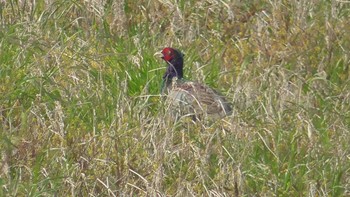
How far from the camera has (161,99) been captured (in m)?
8.03

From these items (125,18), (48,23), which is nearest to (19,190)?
(48,23)

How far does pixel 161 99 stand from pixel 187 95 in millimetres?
322

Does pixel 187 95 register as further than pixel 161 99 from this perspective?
Yes

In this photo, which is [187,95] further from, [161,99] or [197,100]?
[197,100]

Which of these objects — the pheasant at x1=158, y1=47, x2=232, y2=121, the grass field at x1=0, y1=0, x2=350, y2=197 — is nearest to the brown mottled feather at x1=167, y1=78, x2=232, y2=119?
the pheasant at x1=158, y1=47, x2=232, y2=121

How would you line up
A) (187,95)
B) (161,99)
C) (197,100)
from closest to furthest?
(197,100), (161,99), (187,95)

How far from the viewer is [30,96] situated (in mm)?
7984

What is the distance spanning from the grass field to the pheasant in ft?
0.35

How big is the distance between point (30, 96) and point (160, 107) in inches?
31.3

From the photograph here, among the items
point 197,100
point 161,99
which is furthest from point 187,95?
point 197,100

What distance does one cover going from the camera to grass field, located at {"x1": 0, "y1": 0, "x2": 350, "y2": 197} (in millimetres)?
7086

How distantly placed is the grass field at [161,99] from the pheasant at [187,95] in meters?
0.11

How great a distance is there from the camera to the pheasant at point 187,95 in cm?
801

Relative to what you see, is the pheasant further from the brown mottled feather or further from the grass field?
the grass field
